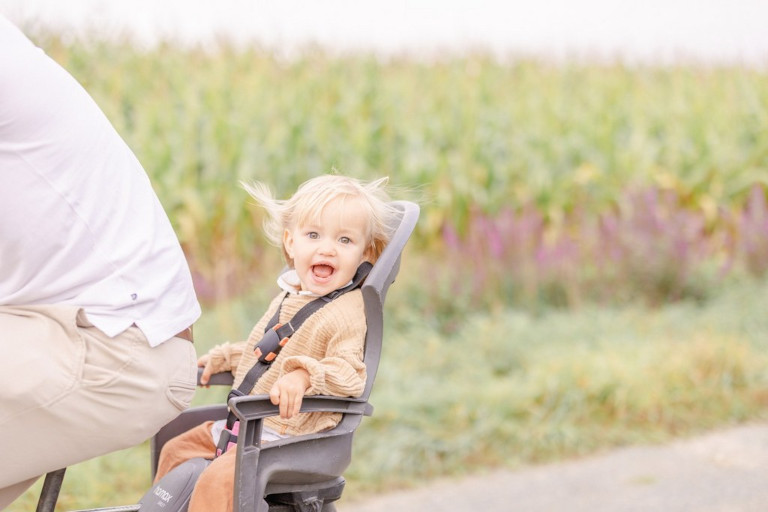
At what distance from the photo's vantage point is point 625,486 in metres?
4.54

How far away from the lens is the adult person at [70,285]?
6.36 feet

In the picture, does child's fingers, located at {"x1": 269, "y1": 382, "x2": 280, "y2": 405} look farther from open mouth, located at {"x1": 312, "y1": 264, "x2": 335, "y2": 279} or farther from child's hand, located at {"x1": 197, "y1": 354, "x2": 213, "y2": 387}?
child's hand, located at {"x1": 197, "y1": 354, "x2": 213, "y2": 387}

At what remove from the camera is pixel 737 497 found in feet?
14.4

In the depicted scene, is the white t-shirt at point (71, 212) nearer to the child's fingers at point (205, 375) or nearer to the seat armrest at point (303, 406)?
the seat armrest at point (303, 406)

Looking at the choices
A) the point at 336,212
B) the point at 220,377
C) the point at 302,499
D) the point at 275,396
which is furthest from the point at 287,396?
the point at 220,377

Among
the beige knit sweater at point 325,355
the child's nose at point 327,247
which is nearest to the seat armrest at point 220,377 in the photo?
the beige knit sweater at point 325,355

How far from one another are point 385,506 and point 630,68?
9.20 metres

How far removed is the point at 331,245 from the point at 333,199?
0.11 metres

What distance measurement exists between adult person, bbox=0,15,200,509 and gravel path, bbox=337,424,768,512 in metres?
2.50

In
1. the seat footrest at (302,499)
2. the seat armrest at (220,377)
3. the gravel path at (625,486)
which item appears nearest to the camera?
the seat footrest at (302,499)

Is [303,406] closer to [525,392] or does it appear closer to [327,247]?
[327,247]

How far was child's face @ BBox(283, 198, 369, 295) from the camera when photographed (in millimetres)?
2387

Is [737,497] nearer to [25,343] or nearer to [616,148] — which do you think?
[25,343]

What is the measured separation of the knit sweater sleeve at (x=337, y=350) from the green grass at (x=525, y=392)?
2.30 m
